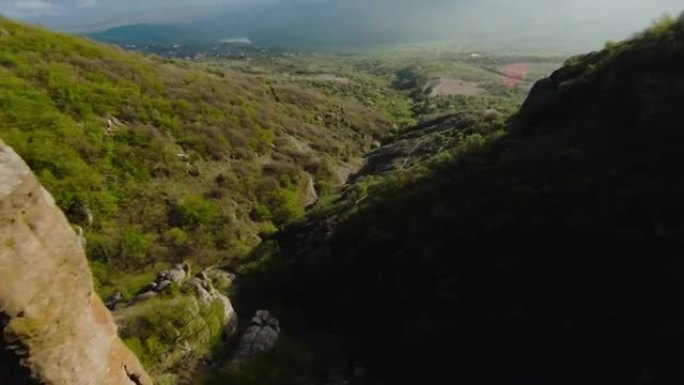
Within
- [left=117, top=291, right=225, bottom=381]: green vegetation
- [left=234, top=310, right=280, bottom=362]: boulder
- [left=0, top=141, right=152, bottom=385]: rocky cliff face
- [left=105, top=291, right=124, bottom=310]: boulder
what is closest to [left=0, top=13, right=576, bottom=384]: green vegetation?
[left=117, top=291, right=225, bottom=381]: green vegetation

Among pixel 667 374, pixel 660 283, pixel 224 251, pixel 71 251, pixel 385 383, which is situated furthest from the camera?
pixel 224 251

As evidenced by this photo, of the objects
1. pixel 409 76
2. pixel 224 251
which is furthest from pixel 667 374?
pixel 409 76

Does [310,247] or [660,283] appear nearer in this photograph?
[660,283]

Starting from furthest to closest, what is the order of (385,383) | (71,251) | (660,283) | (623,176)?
1. (623,176)
2. (385,383)
3. (660,283)
4. (71,251)

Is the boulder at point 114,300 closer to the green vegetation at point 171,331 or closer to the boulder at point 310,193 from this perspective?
the green vegetation at point 171,331

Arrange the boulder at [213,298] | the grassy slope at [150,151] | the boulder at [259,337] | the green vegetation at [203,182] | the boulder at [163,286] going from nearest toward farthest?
the boulder at [259,337]
the green vegetation at [203,182]
the boulder at [213,298]
the boulder at [163,286]
the grassy slope at [150,151]

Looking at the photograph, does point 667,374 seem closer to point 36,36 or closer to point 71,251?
point 71,251

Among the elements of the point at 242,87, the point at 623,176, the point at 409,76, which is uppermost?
the point at 623,176

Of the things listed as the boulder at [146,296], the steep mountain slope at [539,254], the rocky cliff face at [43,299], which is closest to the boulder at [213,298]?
the boulder at [146,296]

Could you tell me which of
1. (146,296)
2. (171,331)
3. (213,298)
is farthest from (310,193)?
(171,331)
